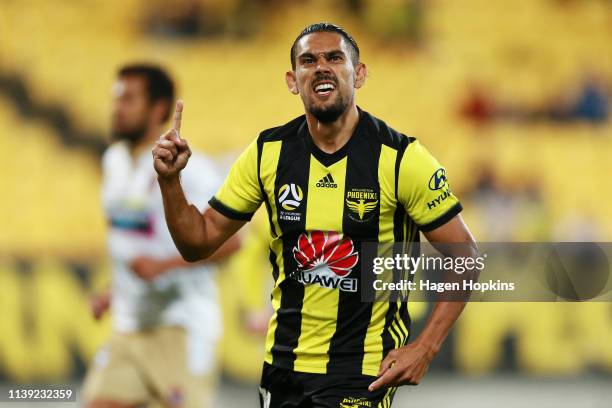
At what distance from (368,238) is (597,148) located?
8299 millimetres

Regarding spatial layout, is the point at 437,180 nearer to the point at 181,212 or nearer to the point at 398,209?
the point at 398,209

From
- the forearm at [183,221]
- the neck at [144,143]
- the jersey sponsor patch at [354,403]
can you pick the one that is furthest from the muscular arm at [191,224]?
the neck at [144,143]

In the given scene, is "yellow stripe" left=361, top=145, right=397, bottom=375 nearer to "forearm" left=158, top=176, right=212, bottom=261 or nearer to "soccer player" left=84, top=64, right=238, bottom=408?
"forearm" left=158, top=176, right=212, bottom=261

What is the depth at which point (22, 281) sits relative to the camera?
33.5ft

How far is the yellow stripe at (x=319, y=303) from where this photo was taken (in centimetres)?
394

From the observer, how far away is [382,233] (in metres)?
3.95

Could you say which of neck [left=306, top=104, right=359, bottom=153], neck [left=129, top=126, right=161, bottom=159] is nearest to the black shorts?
neck [left=306, top=104, right=359, bottom=153]

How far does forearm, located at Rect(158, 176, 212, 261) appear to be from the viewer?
3879 mm

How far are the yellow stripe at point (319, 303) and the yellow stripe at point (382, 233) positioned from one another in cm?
14

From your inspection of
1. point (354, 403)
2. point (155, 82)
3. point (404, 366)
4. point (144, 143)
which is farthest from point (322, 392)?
point (155, 82)

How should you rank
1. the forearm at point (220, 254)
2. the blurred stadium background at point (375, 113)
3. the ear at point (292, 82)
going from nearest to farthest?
the ear at point (292, 82) → the forearm at point (220, 254) → the blurred stadium background at point (375, 113)

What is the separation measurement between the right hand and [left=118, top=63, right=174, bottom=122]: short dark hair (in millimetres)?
2591

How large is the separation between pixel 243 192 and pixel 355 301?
60 centimetres

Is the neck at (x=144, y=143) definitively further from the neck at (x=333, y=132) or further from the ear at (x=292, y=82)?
the neck at (x=333, y=132)
